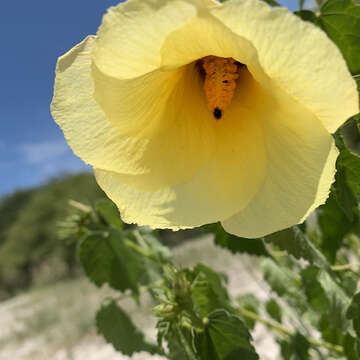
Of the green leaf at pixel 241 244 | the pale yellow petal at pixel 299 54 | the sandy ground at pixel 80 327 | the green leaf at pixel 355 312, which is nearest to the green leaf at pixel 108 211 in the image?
the green leaf at pixel 241 244

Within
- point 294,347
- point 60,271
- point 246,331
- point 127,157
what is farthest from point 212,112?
point 60,271

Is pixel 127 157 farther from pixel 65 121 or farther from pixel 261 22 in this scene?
pixel 261 22

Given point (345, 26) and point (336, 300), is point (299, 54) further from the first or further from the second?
point (336, 300)

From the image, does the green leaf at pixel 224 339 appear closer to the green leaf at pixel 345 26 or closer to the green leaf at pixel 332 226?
the green leaf at pixel 332 226

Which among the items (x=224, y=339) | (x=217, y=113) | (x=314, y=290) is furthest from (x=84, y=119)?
(x=314, y=290)

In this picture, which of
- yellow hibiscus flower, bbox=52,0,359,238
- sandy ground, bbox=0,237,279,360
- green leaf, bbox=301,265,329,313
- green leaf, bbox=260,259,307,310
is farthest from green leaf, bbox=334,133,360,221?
sandy ground, bbox=0,237,279,360

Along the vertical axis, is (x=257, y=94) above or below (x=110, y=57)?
below
